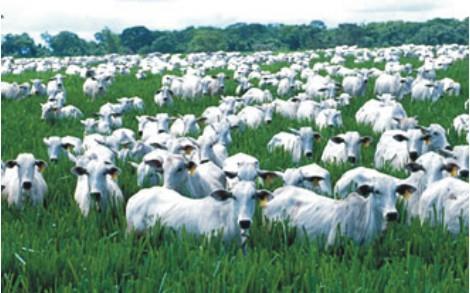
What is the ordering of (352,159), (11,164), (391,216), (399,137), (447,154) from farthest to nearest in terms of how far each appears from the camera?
(352,159) → (399,137) → (447,154) → (11,164) → (391,216)

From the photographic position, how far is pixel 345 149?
33.7ft

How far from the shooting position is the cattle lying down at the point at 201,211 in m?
6.10

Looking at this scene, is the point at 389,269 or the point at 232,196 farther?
the point at 232,196

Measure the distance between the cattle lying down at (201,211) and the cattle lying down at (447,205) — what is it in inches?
60.9

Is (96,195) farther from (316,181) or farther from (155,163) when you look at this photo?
(316,181)

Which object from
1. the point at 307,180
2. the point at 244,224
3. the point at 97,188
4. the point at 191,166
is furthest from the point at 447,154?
the point at 97,188

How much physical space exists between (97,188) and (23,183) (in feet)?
2.69

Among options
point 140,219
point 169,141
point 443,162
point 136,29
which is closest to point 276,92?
point 169,141

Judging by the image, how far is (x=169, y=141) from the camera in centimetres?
972

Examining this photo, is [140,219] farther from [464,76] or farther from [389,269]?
[464,76]

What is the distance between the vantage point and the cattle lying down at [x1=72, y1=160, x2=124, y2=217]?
288 inches

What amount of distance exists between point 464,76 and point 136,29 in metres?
46.8

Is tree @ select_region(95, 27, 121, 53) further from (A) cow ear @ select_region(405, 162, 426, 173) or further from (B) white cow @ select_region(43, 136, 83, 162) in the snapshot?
(A) cow ear @ select_region(405, 162, 426, 173)

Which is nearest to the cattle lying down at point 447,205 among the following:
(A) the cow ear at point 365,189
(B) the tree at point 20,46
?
(A) the cow ear at point 365,189
